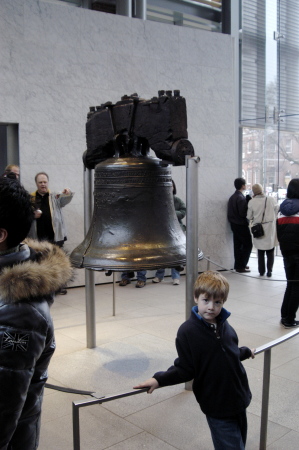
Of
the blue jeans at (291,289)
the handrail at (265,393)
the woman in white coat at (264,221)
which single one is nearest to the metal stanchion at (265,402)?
the handrail at (265,393)

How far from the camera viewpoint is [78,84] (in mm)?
7930

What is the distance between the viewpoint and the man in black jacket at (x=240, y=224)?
9430 millimetres

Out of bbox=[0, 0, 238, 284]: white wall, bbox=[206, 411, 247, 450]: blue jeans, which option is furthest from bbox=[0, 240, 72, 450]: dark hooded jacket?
bbox=[0, 0, 238, 284]: white wall

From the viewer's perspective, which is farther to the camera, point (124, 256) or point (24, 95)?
point (24, 95)

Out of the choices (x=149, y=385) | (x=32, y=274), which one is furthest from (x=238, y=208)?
(x=32, y=274)

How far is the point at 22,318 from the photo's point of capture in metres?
1.58

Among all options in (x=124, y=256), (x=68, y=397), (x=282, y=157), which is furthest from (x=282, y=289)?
(x=124, y=256)

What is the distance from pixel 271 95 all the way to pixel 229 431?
10.2 meters

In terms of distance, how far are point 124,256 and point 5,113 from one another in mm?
4901

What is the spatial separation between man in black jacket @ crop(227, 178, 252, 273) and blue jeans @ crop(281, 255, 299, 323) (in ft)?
11.5

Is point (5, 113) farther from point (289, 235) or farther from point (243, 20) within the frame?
point (243, 20)

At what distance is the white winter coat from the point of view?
9156mm

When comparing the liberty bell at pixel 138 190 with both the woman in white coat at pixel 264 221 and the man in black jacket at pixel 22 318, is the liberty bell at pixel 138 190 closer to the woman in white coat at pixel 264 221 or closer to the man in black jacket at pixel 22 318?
the man in black jacket at pixel 22 318

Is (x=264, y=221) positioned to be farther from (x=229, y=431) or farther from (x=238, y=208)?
(x=229, y=431)
